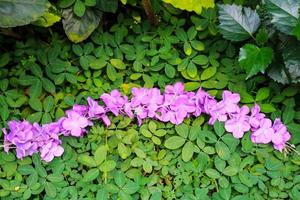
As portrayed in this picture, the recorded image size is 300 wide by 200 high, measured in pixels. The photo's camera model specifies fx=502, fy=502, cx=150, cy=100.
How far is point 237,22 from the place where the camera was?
226 cm

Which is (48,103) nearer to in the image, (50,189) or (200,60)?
(50,189)

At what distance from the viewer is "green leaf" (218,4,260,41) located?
2.25 metres

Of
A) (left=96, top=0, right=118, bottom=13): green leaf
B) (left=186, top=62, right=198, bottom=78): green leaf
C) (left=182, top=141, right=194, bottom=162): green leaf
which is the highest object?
(left=96, top=0, right=118, bottom=13): green leaf

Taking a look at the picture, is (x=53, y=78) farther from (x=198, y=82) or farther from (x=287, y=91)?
(x=287, y=91)

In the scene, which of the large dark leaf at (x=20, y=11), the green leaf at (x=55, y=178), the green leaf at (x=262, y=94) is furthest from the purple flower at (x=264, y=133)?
the large dark leaf at (x=20, y=11)

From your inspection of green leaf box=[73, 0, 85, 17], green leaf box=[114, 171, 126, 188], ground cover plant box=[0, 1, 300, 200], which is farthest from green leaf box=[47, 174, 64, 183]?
green leaf box=[73, 0, 85, 17]

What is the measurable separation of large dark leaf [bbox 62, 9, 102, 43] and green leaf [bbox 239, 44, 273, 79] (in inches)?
29.8

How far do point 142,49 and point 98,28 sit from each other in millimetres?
278

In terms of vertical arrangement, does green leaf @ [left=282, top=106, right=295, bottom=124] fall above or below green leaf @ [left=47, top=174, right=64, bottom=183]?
above

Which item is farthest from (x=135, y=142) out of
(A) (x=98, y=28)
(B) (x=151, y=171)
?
(A) (x=98, y=28)

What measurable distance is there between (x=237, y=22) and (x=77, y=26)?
77 centimetres

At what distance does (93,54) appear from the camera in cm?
249

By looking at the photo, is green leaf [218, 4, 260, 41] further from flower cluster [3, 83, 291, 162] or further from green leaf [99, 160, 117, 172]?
green leaf [99, 160, 117, 172]

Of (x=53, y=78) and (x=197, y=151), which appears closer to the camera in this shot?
(x=197, y=151)
